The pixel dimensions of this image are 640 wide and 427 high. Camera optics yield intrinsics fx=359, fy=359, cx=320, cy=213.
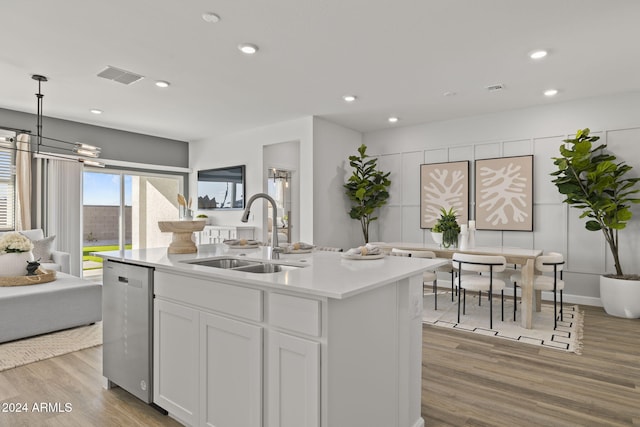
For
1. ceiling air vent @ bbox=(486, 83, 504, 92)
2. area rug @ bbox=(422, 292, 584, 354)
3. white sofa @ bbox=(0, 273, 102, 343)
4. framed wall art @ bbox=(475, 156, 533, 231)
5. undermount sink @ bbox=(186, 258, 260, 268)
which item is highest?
ceiling air vent @ bbox=(486, 83, 504, 92)

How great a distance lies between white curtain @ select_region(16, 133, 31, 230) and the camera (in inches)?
196

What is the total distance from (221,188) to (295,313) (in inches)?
219

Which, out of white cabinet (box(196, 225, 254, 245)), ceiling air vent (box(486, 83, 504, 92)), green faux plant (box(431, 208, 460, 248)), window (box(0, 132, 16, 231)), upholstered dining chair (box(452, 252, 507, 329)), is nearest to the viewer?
upholstered dining chair (box(452, 252, 507, 329))

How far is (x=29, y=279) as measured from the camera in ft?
12.1

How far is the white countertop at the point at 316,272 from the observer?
54.7 inches

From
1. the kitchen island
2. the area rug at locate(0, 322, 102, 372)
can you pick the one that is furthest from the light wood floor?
the kitchen island

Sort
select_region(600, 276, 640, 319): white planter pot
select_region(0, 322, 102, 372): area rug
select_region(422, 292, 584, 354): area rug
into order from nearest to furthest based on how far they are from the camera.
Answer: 1. select_region(0, 322, 102, 372): area rug
2. select_region(422, 292, 584, 354): area rug
3. select_region(600, 276, 640, 319): white planter pot

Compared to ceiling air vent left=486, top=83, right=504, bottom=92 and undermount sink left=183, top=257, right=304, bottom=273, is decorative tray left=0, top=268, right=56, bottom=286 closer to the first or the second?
undermount sink left=183, top=257, right=304, bottom=273

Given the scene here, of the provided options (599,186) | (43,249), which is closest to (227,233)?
(43,249)

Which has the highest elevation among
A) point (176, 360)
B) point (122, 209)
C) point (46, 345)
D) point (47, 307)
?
point (122, 209)

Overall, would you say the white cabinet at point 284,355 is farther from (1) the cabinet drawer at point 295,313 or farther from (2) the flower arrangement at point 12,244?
(2) the flower arrangement at point 12,244

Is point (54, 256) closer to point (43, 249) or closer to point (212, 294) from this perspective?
point (43, 249)

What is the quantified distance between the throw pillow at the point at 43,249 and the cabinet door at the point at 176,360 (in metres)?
3.92

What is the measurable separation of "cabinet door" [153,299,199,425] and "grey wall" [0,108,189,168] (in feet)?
15.8
